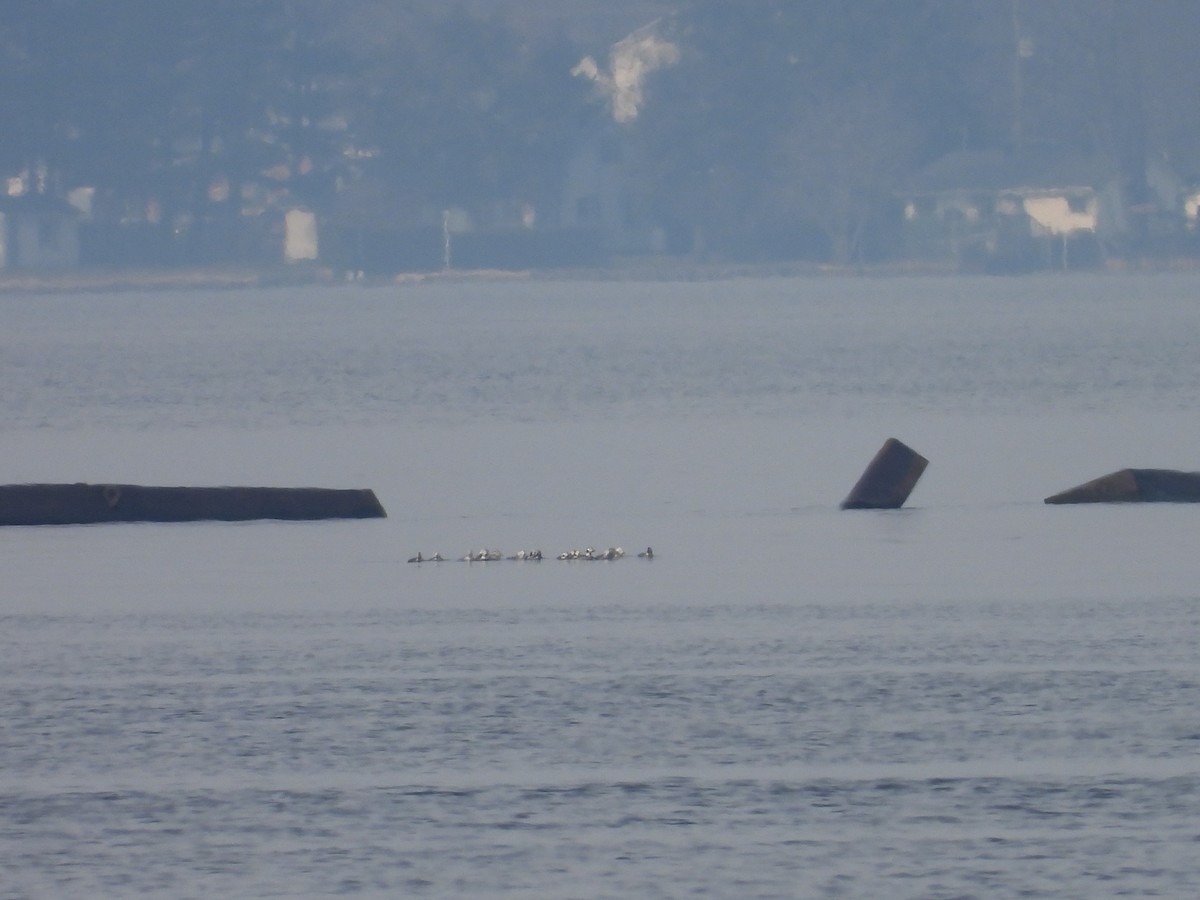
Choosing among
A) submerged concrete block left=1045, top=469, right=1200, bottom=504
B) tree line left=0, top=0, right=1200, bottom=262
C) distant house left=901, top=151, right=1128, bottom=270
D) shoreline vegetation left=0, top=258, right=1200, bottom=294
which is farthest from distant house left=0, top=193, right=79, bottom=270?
submerged concrete block left=1045, top=469, right=1200, bottom=504

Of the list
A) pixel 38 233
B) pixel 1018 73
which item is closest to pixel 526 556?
pixel 38 233

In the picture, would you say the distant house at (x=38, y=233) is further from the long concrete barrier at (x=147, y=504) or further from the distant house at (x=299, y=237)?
the long concrete barrier at (x=147, y=504)

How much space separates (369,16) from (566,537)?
133257 mm

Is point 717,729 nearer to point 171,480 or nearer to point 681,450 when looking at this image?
point 171,480

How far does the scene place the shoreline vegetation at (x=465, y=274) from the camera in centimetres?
12775

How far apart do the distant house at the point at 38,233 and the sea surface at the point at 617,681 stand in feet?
292

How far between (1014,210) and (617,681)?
113m

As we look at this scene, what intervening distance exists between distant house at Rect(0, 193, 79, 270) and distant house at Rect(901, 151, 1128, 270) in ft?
119

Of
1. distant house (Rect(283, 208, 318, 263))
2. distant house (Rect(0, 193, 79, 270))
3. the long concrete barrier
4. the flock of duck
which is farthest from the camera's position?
distant house (Rect(283, 208, 318, 263))

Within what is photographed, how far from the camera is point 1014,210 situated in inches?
4904

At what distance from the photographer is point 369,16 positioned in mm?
152250

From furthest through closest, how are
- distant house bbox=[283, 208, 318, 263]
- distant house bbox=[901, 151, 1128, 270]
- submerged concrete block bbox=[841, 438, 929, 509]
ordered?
distant house bbox=[283, 208, 318, 263] < distant house bbox=[901, 151, 1128, 270] < submerged concrete block bbox=[841, 438, 929, 509]

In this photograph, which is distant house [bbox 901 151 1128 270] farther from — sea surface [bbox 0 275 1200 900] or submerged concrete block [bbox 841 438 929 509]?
submerged concrete block [bbox 841 438 929 509]

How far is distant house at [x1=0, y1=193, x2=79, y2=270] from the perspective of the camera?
122 m
